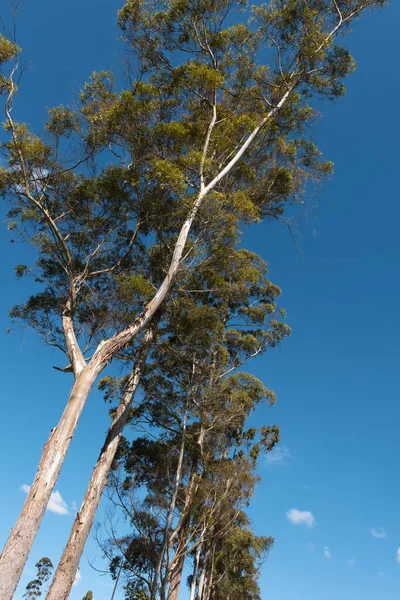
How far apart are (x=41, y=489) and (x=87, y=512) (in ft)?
6.55

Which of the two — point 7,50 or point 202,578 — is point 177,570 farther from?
point 7,50

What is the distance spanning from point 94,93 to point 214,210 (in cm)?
372

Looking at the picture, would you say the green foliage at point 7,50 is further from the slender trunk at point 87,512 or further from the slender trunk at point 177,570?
the slender trunk at point 177,570

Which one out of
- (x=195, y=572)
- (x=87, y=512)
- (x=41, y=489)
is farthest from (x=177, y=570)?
(x=41, y=489)

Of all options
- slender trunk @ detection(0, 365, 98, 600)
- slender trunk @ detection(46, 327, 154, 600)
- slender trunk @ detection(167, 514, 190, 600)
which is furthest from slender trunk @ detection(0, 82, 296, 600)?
slender trunk @ detection(167, 514, 190, 600)

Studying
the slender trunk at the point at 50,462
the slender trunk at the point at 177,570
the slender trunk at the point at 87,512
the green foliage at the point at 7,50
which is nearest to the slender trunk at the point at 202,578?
the slender trunk at the point at 177,570

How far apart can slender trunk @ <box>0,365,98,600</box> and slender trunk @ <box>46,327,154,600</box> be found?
1.69 meters

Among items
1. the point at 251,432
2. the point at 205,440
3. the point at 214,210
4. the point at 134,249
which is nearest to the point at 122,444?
the point at 205,440

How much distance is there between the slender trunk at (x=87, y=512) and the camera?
666cm

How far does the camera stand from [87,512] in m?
7.39

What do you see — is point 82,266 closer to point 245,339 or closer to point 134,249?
point 134,249

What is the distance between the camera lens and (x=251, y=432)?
14984mm

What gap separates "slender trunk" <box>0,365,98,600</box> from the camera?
202 inches

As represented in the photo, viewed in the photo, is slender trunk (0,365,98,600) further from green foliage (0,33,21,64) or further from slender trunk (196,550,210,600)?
slender trunk (196,550,210,600)
